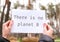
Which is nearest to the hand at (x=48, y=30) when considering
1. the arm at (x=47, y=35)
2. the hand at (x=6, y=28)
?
the arm at (x=47, y=35)

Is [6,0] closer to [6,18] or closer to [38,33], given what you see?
[6,18]

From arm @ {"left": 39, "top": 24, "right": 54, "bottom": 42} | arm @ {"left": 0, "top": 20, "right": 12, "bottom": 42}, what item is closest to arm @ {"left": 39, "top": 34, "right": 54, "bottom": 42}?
arm @ {"left": 39, "top": 24, "right": 54, "bottom": 42}

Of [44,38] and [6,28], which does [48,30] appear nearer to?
[44,38]

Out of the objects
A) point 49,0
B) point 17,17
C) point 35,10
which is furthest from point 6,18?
point 49,0

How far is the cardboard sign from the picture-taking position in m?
0.82

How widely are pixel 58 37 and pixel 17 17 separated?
28 centimetres

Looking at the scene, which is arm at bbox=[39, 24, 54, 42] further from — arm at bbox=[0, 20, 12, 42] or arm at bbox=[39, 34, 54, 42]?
arm at bbox=[0, 20, 12, 42]

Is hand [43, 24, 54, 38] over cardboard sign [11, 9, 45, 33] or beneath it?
beneath

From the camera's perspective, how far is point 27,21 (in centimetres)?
84

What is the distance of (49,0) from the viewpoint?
2.83ft

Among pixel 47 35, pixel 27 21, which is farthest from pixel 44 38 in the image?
pixel 27 21

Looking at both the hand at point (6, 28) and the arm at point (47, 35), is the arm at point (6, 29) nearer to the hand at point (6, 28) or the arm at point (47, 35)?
the hand at point (6, 28)

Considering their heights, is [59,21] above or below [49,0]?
below

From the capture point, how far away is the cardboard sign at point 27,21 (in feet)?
2.69
